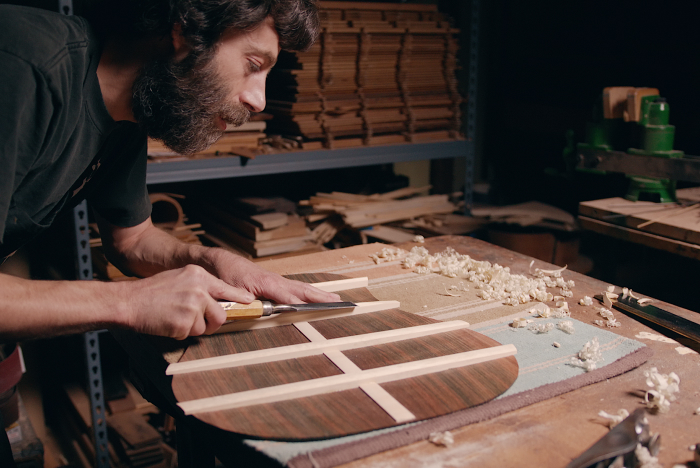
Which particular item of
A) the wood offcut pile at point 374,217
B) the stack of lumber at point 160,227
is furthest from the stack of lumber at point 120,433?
the wood offcut pile at point 374,217

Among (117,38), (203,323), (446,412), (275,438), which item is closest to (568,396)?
(446,412)

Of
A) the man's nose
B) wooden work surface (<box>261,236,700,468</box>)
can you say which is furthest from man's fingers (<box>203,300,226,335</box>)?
the man's nose

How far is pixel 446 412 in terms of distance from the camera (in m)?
0.94

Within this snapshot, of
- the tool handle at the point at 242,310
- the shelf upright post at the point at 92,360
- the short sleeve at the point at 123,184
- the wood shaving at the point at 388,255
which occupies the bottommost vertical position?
the shelf upright post at the point at 92,360

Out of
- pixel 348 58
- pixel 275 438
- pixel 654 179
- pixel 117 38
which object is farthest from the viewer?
pixel 348 58

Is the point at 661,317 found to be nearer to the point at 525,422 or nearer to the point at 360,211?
the point at 525,422

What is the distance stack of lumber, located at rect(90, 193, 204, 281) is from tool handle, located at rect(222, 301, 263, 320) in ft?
4.85

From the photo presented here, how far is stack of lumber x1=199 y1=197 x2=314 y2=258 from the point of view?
2.78 metres

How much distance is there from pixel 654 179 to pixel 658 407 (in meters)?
1.58

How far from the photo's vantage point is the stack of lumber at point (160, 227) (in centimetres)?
250

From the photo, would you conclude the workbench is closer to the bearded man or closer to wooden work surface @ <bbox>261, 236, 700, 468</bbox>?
wooden work surface @ <bbox>261, 236, 700, 468</bbox>

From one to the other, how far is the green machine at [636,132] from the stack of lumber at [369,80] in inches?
34.9

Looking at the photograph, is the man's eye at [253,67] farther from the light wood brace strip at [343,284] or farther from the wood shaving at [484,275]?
the wood shaving at [484,275]

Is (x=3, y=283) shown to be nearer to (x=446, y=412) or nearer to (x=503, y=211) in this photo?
(x=446, y=412)
